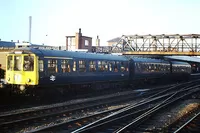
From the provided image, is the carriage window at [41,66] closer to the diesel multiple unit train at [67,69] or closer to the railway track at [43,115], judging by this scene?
the diesel multiple unit train at [67,69]

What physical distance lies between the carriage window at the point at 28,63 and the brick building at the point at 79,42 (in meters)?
32.1

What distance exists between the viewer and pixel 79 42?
4825cm

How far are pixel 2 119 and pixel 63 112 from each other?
9.17 feet

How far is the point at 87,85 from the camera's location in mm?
20766

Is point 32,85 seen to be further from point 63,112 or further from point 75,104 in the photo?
point 63,112

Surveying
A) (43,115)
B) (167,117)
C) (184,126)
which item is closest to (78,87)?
(43,115)

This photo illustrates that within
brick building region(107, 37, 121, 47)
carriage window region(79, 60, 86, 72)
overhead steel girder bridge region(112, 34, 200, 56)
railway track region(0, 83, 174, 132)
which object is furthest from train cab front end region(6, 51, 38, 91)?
brick building region(107, 37, 121, 47)

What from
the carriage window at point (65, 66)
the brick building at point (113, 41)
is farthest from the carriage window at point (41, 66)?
the brick building at point (113, 41)

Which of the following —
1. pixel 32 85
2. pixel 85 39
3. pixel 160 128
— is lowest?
pixel 160 128

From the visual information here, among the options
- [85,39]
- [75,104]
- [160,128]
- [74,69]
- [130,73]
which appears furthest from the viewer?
[85,39]

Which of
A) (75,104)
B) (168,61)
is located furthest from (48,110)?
(168,61)

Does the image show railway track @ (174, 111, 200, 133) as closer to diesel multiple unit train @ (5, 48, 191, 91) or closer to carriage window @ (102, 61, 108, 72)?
diesel multiple unit train @ (5, 48, 191, 91)

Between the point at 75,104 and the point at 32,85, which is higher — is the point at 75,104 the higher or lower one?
the lower one

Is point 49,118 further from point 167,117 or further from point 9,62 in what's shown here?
point 9,62
